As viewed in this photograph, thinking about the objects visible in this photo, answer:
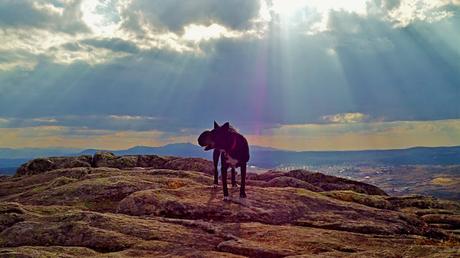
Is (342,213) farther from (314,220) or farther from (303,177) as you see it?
(303,177)

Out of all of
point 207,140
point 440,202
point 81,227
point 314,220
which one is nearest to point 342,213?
point 314,220

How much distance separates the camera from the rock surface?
2184 centimetres

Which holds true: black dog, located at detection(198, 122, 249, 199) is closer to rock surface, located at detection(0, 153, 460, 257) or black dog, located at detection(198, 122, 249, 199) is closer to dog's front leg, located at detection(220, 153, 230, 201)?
dog's front leg, located at detection(220, 153, 230, 201)

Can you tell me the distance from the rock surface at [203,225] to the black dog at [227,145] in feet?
8.43

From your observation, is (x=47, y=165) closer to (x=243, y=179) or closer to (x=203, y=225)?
(x=243, y=179)

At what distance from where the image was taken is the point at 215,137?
99.2ft

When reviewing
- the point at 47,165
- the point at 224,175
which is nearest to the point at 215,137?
the point at 224,175

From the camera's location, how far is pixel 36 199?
3881cm

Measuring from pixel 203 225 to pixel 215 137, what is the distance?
6.75m

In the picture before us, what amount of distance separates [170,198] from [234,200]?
4.67 meters

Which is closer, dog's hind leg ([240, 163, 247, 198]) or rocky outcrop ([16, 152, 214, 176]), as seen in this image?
dog's hind leg ([240, 163, 247, 198])

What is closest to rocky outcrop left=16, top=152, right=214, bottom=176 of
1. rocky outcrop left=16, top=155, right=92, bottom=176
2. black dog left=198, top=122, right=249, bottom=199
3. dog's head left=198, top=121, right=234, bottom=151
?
rocky outcrop left=16, top=155, right=92, bottom=176

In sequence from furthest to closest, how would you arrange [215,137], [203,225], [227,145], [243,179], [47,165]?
1. [47,165]
2. [243,179]
3. [227,145]
4. [215,137]
5. [203,225]

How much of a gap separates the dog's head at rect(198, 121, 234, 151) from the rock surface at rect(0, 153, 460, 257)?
4.11m
